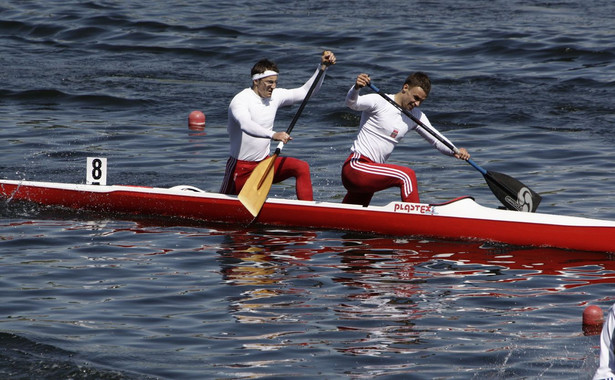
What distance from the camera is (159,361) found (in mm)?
7113

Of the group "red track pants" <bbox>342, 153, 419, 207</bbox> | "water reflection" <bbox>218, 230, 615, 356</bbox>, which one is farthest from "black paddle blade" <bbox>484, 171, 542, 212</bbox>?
"red track pants" <bbox>342, 153, 419, 207</bbox>

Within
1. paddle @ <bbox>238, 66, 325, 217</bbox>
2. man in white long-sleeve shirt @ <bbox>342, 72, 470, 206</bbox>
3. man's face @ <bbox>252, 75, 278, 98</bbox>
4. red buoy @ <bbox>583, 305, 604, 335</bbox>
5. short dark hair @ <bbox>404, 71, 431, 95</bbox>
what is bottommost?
red buoy @ <bbox>583, 305, 604, 335</bbox>

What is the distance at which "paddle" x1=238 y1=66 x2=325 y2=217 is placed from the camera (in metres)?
10.5

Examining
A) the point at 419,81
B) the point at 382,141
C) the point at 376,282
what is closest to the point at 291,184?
the point at 382,141

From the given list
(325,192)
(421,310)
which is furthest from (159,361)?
(325,192)

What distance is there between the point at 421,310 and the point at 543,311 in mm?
955

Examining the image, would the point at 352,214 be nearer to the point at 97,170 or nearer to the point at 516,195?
the point at 516,195

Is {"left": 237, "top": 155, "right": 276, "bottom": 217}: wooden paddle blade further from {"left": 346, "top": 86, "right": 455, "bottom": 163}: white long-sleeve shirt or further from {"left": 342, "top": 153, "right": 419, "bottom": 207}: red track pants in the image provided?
{"left": 346, "top": 86, "right": 455, "bottom": 163}: white long-sleeve shirt

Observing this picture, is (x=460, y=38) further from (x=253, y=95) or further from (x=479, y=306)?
(x=479, y=306)

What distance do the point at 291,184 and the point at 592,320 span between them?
5.95m

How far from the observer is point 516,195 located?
1064cm

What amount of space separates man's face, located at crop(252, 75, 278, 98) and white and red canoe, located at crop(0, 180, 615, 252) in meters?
1.10

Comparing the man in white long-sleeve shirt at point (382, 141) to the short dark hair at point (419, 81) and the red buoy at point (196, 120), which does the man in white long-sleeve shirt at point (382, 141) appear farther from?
the red buoy at point (196, 120)

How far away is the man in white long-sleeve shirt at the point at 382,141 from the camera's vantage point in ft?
33.7
